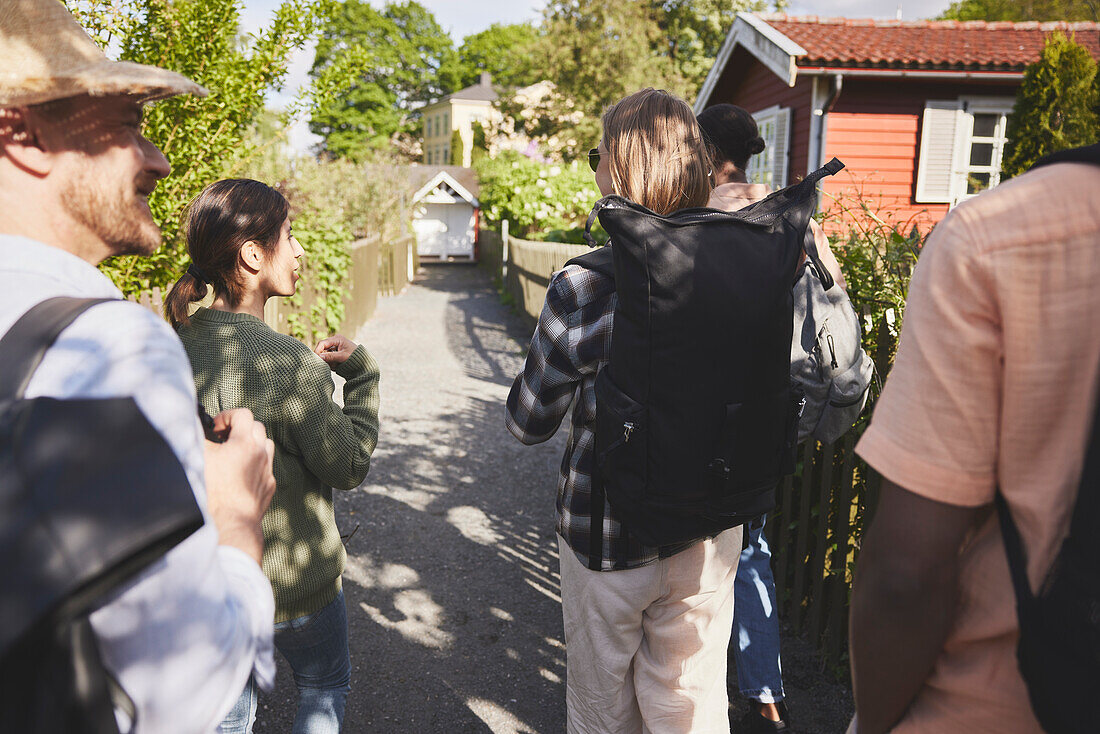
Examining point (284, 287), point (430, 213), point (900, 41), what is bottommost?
point (430, 213)

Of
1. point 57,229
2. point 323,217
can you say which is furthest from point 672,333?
point 323,217

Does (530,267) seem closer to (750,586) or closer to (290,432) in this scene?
(750,586)

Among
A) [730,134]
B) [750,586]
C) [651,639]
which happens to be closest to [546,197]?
[730,134]

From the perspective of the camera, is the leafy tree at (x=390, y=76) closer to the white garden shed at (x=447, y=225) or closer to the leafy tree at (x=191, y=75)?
the white garden shed at (x=447, y=225)

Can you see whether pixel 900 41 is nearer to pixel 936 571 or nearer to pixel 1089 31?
pixel 1089 31

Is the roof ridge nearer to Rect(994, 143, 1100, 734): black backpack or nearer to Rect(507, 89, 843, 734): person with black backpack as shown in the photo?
Rect(507, 89, 843, 734): person with black backpack

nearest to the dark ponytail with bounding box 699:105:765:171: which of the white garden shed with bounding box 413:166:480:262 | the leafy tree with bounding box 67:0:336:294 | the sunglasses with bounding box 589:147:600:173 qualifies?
the sunglasses with bounding box 589:147:600:173

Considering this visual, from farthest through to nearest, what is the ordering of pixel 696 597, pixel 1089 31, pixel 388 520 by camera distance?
pixel 1089 31
pixel 388 520
pixel 696 597

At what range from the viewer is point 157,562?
0.91m

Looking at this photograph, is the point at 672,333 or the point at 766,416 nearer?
the point at 672,333

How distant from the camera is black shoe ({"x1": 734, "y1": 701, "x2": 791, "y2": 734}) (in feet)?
9.87

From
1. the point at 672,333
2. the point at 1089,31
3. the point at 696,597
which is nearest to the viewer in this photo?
the point at 672,333

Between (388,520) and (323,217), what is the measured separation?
21.7 ft

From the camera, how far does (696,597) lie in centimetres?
227
